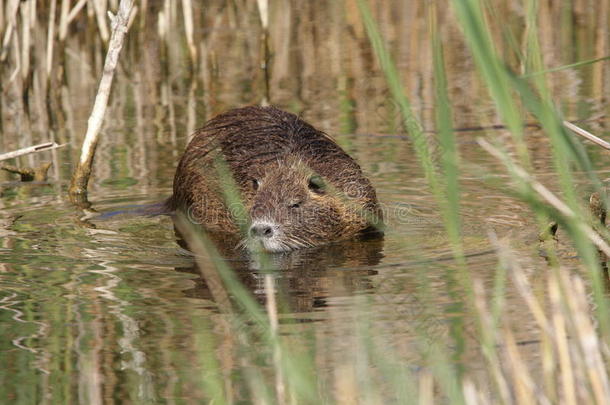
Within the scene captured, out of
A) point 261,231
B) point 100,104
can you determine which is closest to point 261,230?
point 261,231

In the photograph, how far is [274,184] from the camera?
15.6 ft

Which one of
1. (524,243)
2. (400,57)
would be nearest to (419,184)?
(524,243)

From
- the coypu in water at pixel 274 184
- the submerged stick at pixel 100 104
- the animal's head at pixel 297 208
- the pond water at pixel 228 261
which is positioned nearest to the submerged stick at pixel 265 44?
the pond water at pixel 228 261

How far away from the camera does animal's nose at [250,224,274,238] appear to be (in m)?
4.45

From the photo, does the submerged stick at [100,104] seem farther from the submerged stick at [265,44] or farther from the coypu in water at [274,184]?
the submerged stick at [265,44]

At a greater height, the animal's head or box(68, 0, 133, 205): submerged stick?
box(68, 0, 133, 205): submerged stick

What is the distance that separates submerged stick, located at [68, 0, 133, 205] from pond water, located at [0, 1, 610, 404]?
0.10m

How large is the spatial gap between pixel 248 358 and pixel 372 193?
195 cm

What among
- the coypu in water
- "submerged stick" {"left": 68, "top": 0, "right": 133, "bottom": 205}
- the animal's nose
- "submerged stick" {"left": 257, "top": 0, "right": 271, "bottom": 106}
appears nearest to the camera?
the animal's nose

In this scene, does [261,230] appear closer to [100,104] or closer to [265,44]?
[100,104]

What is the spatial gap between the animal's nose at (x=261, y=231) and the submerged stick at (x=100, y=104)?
1034 millimetres

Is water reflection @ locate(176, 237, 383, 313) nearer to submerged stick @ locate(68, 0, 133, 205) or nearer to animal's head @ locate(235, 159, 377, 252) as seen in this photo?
animal's head @ locate(235, 159, 377, 252)

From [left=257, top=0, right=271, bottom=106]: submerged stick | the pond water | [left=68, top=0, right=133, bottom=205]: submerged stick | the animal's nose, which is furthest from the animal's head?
[left=257, top=0, right=271, bottom=106]: submerged stick

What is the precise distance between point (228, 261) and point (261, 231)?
0.60 ft
